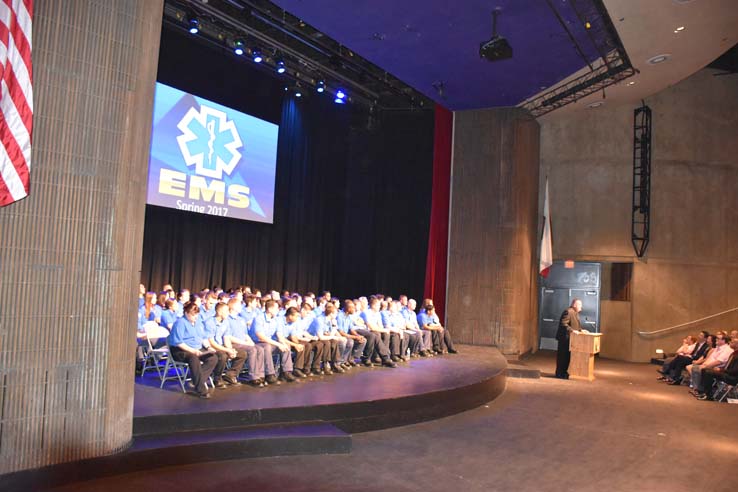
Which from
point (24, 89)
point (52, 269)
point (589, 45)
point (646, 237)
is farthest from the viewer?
point (646, 237)

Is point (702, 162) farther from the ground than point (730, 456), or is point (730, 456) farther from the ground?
point (702, 162)

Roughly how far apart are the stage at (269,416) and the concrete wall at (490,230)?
4.00m

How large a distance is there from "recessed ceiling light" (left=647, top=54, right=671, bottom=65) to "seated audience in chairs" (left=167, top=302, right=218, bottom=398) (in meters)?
7.95

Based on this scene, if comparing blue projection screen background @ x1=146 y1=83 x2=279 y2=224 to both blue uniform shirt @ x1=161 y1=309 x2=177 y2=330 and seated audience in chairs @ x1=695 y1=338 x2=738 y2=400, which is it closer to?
blue uniform shirt @ x1=161 y1=309 x2=177 y2=330

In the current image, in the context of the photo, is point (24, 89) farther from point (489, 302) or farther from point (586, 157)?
point (586, 157)

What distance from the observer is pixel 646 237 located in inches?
488

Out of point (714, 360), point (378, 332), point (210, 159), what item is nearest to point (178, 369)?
point (378, 332)

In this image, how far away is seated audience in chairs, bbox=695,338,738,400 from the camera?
831 centimetres

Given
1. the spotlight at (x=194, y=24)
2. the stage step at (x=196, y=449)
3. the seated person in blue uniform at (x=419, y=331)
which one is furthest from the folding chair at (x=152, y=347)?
the spotlight at (x=194, y=24)

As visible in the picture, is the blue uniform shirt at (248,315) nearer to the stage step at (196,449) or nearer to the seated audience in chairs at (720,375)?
the stage step at (196,449)

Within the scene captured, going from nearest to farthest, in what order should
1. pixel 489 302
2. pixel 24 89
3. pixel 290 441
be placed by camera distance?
pixel 24 89
pixel 290 441
pixel 489 302

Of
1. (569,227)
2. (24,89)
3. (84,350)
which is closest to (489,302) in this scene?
(569,227)

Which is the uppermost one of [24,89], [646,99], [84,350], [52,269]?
[646,99]

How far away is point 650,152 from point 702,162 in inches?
44.5
